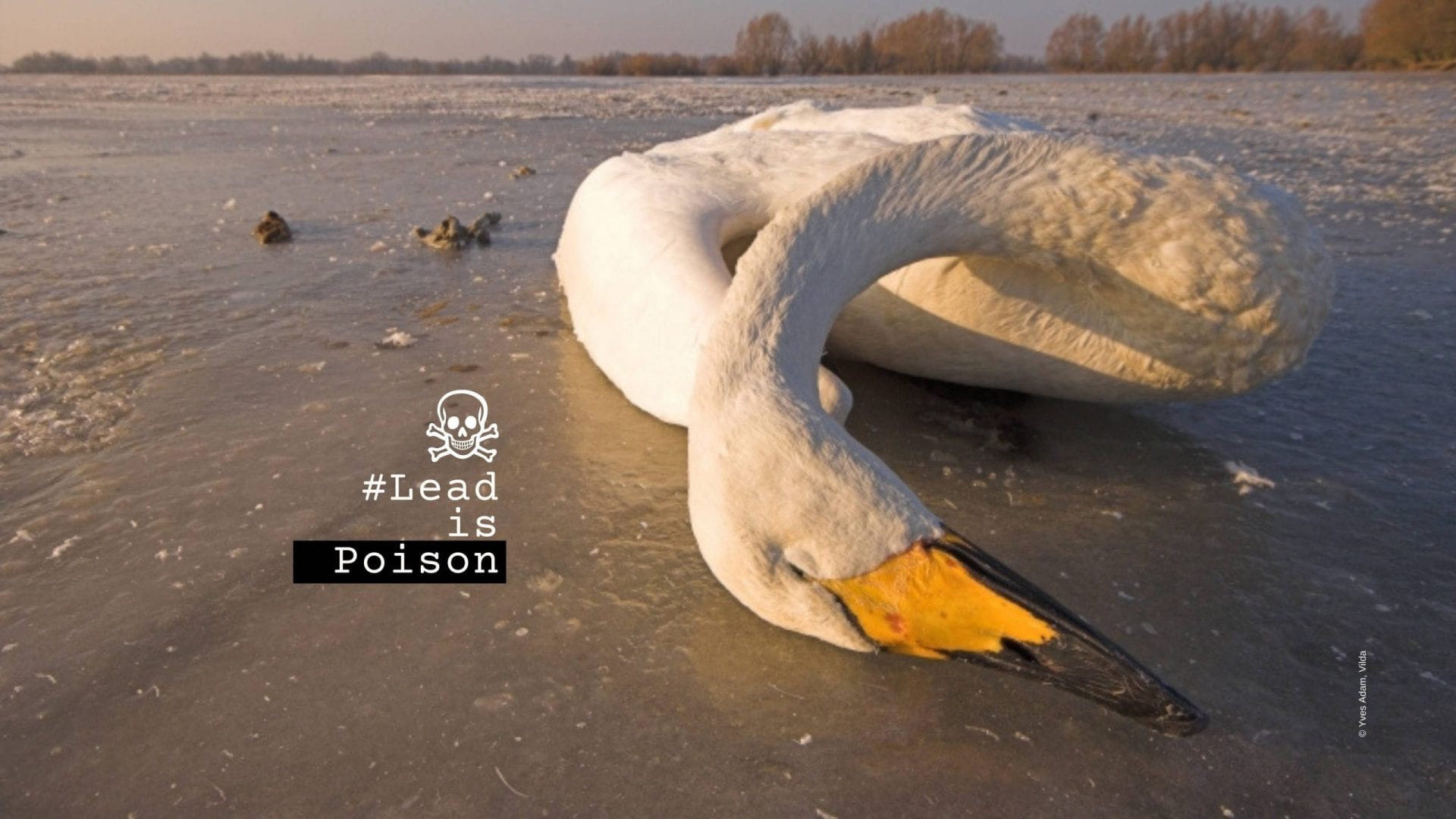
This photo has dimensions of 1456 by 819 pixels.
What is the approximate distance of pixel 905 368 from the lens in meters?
2.84

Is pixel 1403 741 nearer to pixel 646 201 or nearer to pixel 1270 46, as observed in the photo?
pixel 646 201

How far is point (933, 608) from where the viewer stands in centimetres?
134

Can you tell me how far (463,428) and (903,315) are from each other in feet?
4.67

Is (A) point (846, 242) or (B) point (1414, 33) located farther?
(B) point (1414, 33)

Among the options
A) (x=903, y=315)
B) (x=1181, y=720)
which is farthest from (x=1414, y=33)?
(x=1181, y=720)

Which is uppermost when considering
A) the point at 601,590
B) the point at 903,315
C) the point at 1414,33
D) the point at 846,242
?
the point at 1414,33

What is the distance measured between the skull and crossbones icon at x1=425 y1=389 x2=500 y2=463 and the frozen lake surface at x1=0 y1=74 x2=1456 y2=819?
0.06 m

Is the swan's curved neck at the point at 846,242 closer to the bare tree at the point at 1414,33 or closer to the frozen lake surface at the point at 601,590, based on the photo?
the frozen lake surface at the point at 601,590

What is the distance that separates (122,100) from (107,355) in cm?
2363

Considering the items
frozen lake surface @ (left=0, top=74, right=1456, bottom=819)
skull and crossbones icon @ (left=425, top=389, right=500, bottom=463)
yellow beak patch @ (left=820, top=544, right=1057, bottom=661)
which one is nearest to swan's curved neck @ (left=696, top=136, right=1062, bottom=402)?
yellow beak patch @ (left=820, top=544, right=1057, bottom=661)

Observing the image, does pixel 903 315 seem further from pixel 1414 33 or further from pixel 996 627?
pixel 1414 33

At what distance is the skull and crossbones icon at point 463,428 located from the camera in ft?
8.34

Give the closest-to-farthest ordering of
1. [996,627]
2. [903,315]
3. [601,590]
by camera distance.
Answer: [996,627]
[601,590]
[903,315]

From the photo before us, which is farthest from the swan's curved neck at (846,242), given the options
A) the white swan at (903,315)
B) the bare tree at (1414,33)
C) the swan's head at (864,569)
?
the bare tree at (1414,33)
